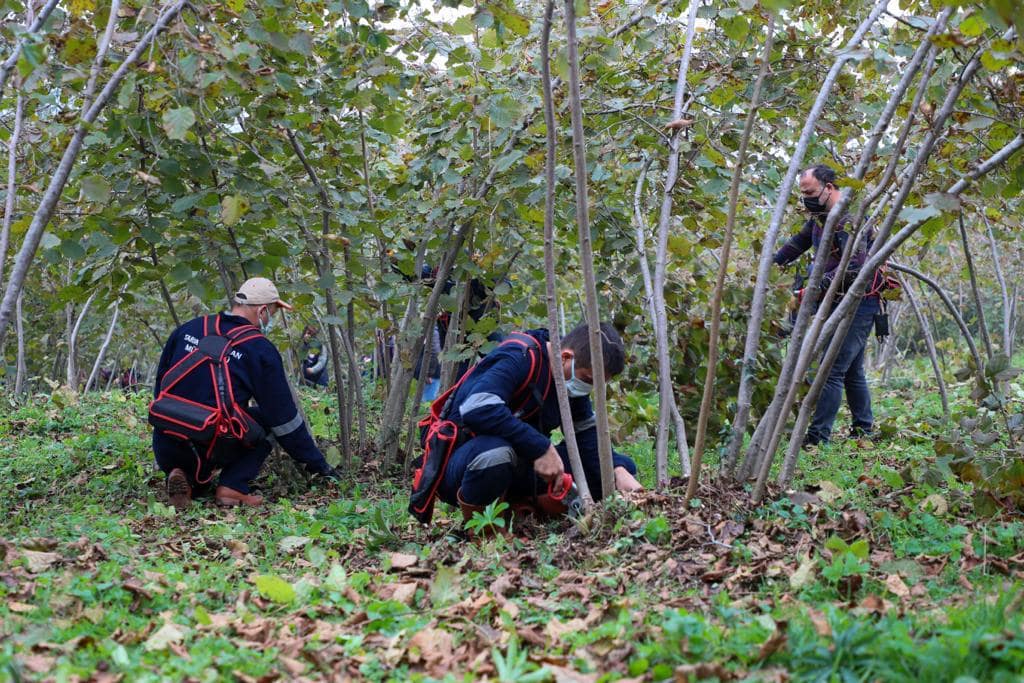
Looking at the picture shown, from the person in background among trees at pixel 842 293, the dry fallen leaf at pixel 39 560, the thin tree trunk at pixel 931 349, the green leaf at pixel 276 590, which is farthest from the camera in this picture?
the thin tree trunk at pixel 931 349

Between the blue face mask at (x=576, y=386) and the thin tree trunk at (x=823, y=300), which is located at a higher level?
the thin tree trunk at (x=823, y=300)

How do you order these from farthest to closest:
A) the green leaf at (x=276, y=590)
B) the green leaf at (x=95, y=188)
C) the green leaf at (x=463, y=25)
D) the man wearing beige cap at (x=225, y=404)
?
the man wearing beige cap at (x=225, y=404) → the green leaf at (x=463, y=25) → the green leaf at (x=95, y=188) → the green leaf at (x=276, y=590)

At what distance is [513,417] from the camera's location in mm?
4070

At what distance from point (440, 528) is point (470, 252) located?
187 cm

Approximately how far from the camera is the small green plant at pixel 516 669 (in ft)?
7.57

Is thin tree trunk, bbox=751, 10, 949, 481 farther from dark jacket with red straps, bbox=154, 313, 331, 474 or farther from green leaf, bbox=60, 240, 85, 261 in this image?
green leaf, bbox=60, 240, 85, 261

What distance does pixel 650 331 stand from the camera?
5.23 meters

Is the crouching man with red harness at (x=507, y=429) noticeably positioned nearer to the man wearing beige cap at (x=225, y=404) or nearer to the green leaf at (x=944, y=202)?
the man wearing beige cap at (x=225, y=404)

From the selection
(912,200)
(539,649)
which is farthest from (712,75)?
(539,649)

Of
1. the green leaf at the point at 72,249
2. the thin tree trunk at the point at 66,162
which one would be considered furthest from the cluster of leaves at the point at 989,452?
the green leaf at the point at 72,249

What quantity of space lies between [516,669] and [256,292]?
11.2 feet

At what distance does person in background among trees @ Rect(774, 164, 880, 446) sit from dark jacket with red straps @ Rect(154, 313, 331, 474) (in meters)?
3.13

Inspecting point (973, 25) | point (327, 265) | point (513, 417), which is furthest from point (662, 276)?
point (327, 265)

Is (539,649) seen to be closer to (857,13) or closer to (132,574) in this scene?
(132,574)
